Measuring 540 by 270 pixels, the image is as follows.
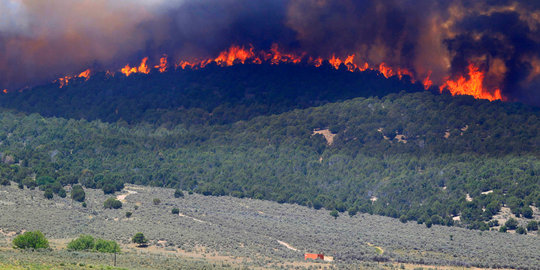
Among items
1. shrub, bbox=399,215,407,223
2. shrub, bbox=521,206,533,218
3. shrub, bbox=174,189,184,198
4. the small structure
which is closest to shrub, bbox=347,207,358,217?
shrub, bbox=399,215,407,223

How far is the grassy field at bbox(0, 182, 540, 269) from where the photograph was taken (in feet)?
347

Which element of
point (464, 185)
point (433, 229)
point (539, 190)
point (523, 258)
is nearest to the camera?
point (523, 258)

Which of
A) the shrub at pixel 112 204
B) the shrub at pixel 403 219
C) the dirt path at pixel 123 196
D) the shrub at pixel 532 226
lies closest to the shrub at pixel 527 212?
the shrub at pixel 532 226

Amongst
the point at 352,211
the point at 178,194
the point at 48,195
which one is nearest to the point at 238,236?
the point at 48,195

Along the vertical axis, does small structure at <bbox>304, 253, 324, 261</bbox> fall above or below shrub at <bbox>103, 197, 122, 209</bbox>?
below

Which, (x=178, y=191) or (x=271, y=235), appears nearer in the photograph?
(x=271, y=235)

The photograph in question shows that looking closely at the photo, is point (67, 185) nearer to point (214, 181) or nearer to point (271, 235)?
point (214, 181)

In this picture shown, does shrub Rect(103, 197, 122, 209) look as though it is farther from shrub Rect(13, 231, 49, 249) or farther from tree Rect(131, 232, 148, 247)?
shrub Rect(13, 231, 49, 249)

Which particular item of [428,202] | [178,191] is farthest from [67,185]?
[428,202]

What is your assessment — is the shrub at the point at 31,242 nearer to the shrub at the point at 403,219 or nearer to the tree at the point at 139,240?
the tree at the point at 139,240

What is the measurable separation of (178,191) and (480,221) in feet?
196

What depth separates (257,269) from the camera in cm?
9825

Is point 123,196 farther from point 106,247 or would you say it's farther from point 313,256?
point 106,247

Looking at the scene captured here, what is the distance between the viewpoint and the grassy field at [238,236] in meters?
106
